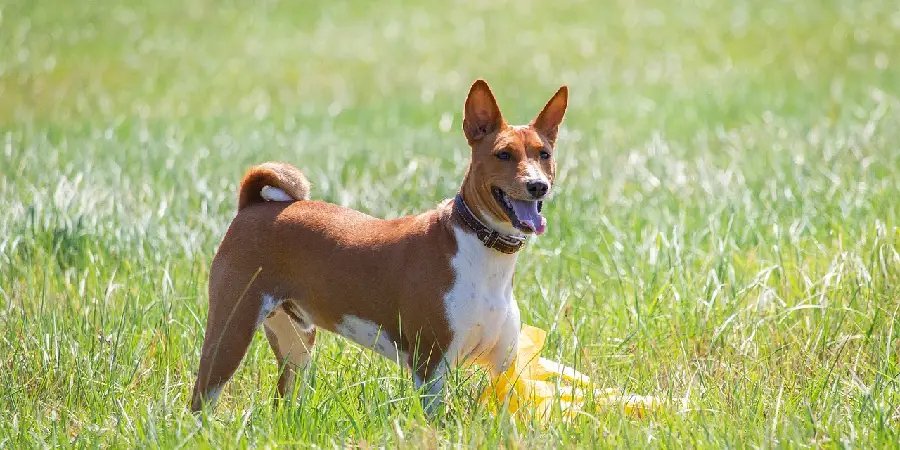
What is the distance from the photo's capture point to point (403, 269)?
442cm

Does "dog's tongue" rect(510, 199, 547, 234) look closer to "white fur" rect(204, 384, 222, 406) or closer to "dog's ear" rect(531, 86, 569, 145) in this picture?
"dog's ear" rect(531, 86, 569, 145)

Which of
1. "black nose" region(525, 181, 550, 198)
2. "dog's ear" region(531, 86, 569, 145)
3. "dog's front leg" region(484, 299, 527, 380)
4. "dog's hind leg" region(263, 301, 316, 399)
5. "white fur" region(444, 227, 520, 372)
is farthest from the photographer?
"dog's hind leg" region(263, 301, 316, 399)

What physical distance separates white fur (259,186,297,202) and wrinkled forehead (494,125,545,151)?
3.45 ft

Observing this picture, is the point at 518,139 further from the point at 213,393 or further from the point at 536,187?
the point at 213,393

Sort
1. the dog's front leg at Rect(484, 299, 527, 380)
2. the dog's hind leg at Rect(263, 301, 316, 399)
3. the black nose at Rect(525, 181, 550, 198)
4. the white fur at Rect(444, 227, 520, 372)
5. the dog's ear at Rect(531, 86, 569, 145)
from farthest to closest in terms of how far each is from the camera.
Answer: the dog's hind leg at Rect(263, 301, 316, 399) → the dog's ear at Rect(531, 86, 569, 145) → the dog's front leg at Rect(484, 299, 527, 380) → the white fur at Rect(444, 227, 520, 372) → the black nose at Rect(525, 181, 550, 198)

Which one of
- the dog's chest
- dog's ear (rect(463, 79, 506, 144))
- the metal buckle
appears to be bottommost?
the dog's chest

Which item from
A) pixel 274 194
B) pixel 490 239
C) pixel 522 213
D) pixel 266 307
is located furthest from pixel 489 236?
pixel 274 194

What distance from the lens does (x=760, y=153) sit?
902cm

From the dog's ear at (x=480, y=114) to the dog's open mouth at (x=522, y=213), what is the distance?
321mm

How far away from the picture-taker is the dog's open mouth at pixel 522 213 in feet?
13.7

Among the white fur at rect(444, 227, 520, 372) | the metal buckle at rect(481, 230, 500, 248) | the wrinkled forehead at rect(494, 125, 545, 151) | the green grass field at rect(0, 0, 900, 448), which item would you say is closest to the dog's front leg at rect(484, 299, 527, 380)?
the white fur at rect(444, 227, 520, 372)

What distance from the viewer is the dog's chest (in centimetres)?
427

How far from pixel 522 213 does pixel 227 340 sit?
131 cm

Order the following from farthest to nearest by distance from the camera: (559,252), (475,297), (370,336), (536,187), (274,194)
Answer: (559,252), (274,194), (370,336), (475,297), (536,187)
